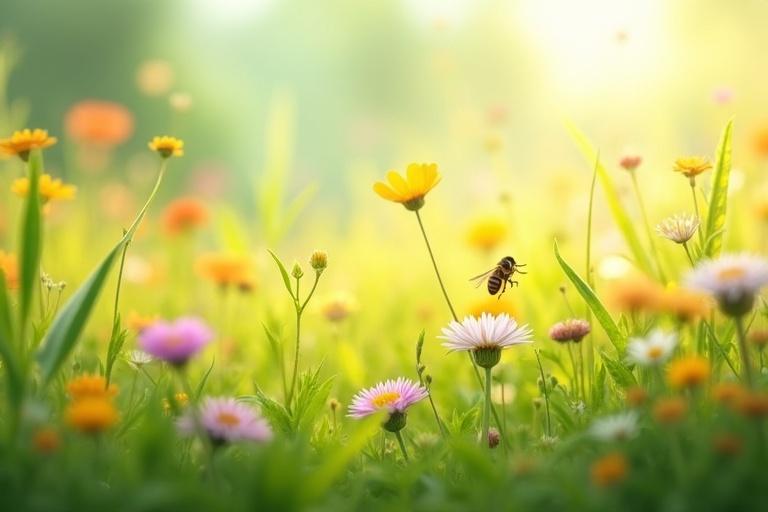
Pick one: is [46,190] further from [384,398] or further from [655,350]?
[655,350]

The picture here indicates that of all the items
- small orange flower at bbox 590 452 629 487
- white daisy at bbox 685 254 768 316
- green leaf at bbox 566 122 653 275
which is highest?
green leaf at bbox 566 122 653 275

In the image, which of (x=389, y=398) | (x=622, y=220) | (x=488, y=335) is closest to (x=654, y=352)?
(x=488, y=335)

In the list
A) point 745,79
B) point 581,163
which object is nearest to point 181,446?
point 581,163

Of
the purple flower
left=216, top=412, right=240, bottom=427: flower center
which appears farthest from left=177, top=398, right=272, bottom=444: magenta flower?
the purple flower

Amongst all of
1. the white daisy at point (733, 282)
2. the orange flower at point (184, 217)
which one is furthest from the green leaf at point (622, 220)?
the orange flower at point (184, 217)

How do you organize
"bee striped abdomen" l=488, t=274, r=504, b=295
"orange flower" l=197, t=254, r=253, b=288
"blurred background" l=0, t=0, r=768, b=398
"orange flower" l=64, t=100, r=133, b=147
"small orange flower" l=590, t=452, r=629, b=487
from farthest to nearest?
"orange flower" l=64, t=100, r=133, b=147, "blurred background" l=0, t=0, r=768, b=398, "orange flower" l=197, t=254, r=253, b=288, "bee striped abdomen" l=488, t=274, r=504, b=295, "small orange flower" l=590, t=452, r=629, b=487

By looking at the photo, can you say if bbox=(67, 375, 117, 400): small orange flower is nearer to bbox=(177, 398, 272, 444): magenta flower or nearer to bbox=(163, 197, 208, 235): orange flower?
bbox=(177, 398, 272, 444): magenta flower

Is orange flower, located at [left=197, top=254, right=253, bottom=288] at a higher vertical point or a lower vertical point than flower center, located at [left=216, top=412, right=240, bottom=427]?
higher
